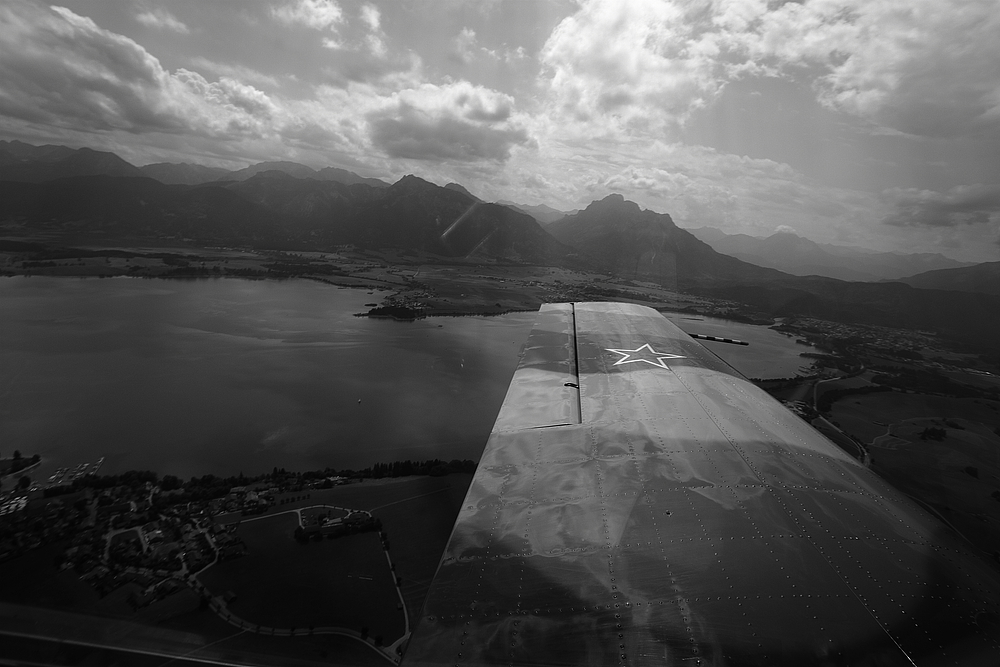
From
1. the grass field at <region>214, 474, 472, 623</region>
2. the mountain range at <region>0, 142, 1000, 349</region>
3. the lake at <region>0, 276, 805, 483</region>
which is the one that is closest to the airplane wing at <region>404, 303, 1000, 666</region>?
the grass field at <region>214, 474, 472, 623</region>

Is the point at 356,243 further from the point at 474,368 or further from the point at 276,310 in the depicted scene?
the point at 474,368

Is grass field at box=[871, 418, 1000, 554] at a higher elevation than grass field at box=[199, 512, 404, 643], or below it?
higher

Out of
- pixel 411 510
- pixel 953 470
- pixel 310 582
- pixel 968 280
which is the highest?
pixel 968 280

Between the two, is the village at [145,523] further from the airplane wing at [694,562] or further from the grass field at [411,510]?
the airplane wing at [694,562]

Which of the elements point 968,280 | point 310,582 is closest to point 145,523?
point 310,582

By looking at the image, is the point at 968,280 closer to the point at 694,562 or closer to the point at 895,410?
the point at 895,410

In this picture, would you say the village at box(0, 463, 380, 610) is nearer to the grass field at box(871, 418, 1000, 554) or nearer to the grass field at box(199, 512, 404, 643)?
the grass field at box(199, 512, 404, 643)
